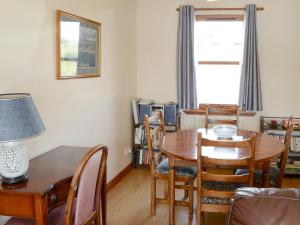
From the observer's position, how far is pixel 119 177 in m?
4.13

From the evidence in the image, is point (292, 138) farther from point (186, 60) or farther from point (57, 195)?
point (57, 195)

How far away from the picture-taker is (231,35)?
4508mm

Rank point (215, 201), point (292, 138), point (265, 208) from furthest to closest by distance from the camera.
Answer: point (292, 138) < point (215, 201) < point (265, 208)

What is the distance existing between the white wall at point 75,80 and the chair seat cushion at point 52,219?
1.81 ft

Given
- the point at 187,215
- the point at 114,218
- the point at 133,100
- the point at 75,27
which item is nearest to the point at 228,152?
the point at 187,215

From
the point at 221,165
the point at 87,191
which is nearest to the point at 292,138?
the point at 221,165

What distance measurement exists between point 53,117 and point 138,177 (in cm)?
194

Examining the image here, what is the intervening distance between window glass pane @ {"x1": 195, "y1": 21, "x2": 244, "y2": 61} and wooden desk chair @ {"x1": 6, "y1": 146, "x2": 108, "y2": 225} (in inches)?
116

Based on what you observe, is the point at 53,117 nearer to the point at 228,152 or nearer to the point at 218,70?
the point at 228,152

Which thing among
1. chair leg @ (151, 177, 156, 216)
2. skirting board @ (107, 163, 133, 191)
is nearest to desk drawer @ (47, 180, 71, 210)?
chair leg @ (151, 177, 156, 216)

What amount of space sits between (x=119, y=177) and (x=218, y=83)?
1845 mm

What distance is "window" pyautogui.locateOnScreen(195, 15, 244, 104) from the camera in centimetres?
450

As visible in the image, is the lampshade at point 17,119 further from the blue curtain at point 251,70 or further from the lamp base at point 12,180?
the blue curtain at point 251,70

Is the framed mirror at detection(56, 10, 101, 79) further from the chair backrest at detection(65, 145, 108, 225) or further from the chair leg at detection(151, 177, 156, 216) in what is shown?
the chair leg at detection(151, 177, 156, 216)
